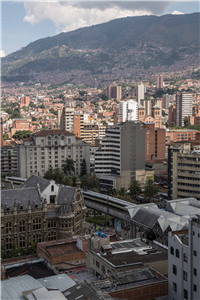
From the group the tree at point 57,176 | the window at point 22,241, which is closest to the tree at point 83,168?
the tree at point 57,176

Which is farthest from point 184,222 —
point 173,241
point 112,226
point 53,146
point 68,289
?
point 53,146

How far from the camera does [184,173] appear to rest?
99.4 metres

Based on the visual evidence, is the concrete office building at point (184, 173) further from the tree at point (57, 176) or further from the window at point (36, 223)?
the window at point (36, 223)

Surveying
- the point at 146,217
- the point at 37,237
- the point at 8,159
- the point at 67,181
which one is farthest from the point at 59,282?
the point at 8,159

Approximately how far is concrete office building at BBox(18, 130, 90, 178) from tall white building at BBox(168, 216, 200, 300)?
96074 millimetres

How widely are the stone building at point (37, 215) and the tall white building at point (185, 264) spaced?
33.6 m

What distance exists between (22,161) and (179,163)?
56799 mm

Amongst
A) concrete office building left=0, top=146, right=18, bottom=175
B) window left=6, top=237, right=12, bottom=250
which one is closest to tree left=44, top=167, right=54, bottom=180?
concrete office building left=0, top=146, right=18, bottom=175

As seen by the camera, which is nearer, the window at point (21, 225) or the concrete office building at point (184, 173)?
the window at point (21, 225)

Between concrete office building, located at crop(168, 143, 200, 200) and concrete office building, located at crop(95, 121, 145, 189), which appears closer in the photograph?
concrete office building, located at crop(168, 143, 200, 200)

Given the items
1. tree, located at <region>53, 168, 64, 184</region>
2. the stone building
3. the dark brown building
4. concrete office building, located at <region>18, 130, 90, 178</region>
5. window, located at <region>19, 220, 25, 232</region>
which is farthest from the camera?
the dark brown building

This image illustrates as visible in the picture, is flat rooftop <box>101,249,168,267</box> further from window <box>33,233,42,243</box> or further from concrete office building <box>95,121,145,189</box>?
concrete office building <box>95,121,145,189</box>

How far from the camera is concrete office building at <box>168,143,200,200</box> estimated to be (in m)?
97.6

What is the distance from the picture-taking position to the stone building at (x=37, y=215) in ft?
234
